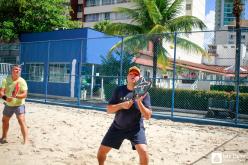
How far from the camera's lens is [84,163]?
203 inches

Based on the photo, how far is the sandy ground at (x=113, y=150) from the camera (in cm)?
542

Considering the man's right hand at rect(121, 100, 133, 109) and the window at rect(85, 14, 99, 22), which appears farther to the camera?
the window at rect(85, 14, 99, 22)

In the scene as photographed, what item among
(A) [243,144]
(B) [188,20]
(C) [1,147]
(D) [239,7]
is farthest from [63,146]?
(D) [239,7]

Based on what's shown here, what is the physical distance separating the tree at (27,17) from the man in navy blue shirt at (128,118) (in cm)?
2278

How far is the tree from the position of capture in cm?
2502

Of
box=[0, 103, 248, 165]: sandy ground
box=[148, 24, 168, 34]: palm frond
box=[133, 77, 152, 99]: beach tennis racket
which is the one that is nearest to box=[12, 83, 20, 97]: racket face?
box=[0, 103, 248, 165]: sandy ground

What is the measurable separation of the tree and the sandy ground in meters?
17.5

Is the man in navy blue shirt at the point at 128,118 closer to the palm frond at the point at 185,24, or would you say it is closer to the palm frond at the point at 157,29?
the palm frond at the point at 157,29

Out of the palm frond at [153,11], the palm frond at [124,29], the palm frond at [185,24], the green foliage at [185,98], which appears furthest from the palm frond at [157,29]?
the green foliage at [185,98]

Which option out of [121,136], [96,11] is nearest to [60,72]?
[121,136]

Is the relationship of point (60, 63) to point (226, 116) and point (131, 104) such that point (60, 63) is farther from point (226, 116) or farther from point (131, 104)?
point (131, 104)

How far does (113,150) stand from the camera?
242 inches


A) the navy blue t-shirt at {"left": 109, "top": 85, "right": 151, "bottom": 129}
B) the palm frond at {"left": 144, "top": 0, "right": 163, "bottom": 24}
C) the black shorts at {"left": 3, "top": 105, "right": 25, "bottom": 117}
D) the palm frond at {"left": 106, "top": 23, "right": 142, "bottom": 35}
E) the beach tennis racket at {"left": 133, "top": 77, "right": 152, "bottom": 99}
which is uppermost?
the palm frond at {"left": 144, "top": 0, "right": 163, "bottom": 24}

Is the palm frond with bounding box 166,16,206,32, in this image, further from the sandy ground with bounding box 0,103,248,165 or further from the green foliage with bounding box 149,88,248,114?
the sandy ground with bounding box 0,103,248,165
